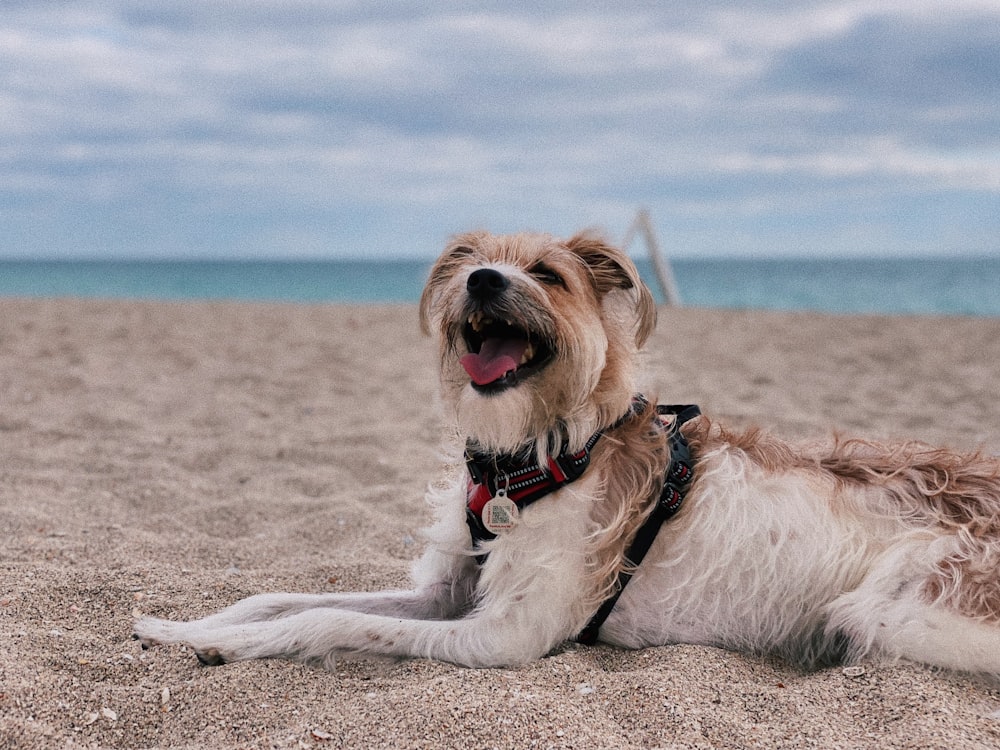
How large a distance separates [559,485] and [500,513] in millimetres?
264

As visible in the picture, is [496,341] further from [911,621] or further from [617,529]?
[911,621]

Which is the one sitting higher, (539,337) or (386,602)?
(539,337)

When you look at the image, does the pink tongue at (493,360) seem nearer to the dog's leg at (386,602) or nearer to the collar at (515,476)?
the collar at (515,476)

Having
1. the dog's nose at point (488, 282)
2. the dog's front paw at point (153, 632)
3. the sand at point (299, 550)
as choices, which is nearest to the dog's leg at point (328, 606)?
the dog's front paw at point (153, 632)

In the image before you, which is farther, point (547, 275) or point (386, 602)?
point (386, 602)

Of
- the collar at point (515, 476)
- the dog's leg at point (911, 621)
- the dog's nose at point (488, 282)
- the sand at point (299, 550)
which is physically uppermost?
the dog's nose at point (488, 282)

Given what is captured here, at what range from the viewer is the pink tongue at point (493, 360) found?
3383mm

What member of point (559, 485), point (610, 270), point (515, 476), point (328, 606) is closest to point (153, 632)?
point (328, 606)

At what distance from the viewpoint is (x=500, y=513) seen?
3.52 m

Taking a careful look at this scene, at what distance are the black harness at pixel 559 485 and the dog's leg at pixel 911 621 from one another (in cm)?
78

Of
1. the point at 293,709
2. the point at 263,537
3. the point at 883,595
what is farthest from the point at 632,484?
the point at 263,537

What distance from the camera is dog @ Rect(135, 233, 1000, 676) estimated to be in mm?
3391

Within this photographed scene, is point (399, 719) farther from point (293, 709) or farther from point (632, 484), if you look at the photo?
point (632, 484)

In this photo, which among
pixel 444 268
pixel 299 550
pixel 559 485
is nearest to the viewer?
pixel 559 485
